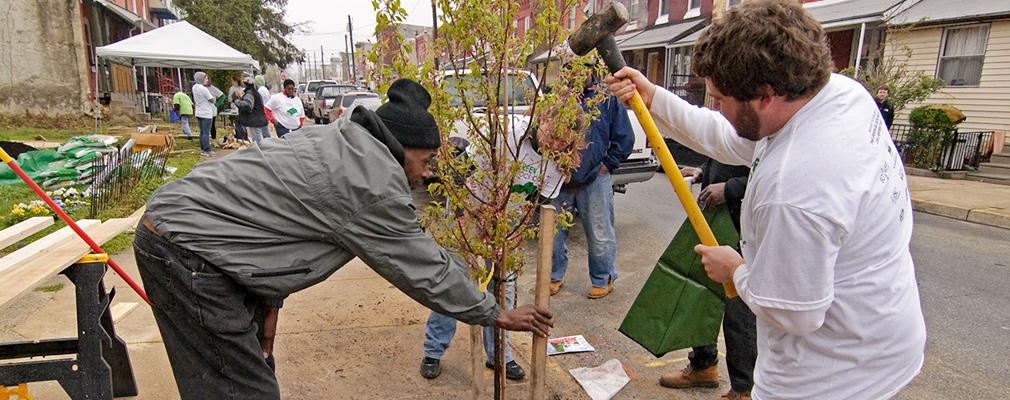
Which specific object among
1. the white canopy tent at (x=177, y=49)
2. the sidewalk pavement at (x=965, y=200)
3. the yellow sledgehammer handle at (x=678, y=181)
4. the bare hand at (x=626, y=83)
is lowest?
the sidewalk pavement at (x=965, y=200)

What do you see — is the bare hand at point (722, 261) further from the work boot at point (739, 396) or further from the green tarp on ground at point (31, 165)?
the green tarp on ground at point (31, 165)

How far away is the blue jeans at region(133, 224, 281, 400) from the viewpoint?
5.86 ft

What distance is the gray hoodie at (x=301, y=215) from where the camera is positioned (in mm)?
1746

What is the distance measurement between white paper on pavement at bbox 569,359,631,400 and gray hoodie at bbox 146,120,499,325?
1.65m

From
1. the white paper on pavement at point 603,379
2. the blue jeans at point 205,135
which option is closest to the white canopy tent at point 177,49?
the blue jeans at point 205,135

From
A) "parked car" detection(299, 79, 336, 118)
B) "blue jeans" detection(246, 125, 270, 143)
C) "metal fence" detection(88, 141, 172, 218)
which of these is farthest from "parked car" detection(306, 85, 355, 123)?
"metal fence" detection(88, 141, 172, 218)

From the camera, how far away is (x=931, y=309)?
14.4 ft

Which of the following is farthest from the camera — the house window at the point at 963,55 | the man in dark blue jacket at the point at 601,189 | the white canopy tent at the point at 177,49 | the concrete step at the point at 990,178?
the white canopy tent at the point at 177,49

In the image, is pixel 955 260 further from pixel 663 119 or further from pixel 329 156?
pixel 329 156

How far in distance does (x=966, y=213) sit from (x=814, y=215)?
8.74 metres

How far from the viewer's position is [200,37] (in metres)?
14.2

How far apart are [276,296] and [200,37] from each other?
14645 millimetres

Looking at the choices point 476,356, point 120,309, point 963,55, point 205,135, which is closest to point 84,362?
point 476,356

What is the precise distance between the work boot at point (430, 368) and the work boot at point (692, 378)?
1.29 metres
